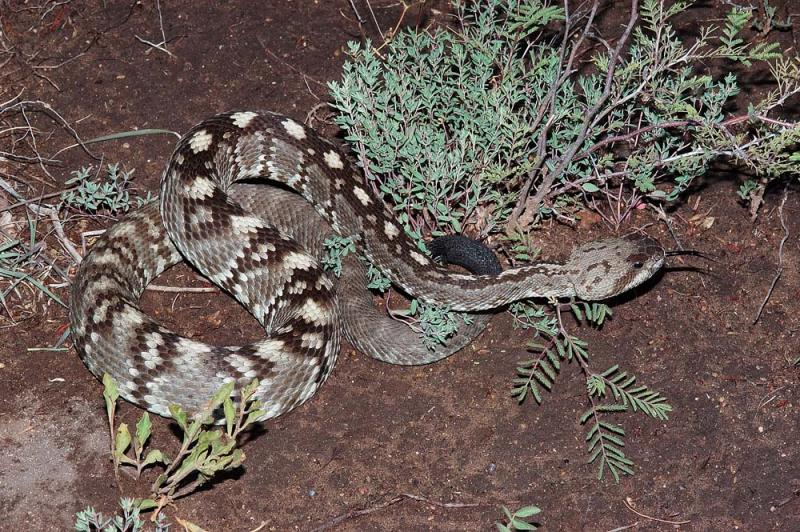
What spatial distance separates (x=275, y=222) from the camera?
8.08 m

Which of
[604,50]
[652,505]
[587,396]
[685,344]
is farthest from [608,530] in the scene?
[604,50]

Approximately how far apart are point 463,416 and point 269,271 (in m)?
1.91

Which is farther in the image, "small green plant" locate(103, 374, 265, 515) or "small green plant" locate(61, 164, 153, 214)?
"small green plant" locate(61, 164, 153, 214)

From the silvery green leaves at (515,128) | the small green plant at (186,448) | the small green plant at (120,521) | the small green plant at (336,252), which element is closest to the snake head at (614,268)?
the silvery green leaves at (515,128)

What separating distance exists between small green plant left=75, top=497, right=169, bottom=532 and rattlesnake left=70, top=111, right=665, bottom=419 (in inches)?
36.0

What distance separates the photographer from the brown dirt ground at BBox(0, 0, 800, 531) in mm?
6254

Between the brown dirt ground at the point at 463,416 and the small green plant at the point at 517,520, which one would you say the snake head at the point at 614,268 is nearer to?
the brown dirt ground at the point at 463,416

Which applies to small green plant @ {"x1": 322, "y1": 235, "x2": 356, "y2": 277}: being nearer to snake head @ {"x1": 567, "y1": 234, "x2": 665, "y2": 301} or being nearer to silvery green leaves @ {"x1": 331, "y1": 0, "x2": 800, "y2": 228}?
silvery green leaves @ {"x1": 331, "y1": 0, "x2": 800, "y2": 228}

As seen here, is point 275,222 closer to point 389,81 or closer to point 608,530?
point 389,81

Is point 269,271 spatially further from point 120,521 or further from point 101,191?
point 120,521

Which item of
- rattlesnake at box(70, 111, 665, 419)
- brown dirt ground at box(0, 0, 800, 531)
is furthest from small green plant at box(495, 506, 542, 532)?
rattlesnake at box(70, 111, 665, 419)

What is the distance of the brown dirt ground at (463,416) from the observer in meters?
6.25

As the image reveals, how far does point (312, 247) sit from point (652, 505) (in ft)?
11.5

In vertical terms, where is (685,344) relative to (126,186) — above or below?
below
